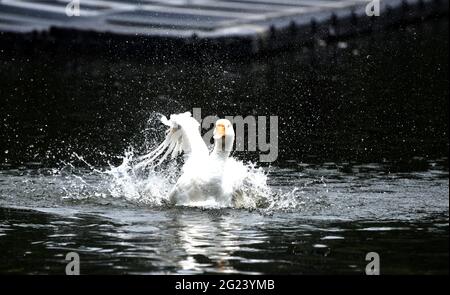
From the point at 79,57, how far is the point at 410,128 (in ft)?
89.5

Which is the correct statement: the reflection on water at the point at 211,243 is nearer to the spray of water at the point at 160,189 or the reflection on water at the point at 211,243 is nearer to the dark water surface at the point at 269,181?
the dark water surface at the point at 269,181

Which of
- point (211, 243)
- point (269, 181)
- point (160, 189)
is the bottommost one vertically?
point (211, 243)

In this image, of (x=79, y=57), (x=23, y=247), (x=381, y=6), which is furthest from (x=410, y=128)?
(x=381, y=6)

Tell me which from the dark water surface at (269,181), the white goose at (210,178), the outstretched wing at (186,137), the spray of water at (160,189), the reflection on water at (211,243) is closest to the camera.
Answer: the reflection on water at (211,243)

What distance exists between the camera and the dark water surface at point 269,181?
11156mm

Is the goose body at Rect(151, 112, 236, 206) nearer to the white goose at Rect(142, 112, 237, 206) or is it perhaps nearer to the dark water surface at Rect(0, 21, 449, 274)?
the white goose at Rect(142, 112, 237, 206)

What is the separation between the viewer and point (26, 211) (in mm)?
13609

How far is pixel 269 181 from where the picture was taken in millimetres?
16203

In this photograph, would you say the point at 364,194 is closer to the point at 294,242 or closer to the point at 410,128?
the point at 294,242

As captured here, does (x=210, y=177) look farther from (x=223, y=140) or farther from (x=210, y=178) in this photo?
(x=223, y=140)

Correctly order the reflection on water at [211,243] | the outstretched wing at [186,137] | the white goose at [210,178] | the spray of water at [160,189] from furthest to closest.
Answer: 1. the outstretched wing at [186,137]
2. the spray of water at [160,189]
3. the white goose at [210,178]
4. the reflection on water at [211,243]

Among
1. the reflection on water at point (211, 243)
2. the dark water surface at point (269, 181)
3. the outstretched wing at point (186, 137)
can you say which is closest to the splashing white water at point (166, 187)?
the dark water surface at point (269, 181)

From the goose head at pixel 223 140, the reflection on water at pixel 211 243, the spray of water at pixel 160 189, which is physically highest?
the goose head at pixel 223 140

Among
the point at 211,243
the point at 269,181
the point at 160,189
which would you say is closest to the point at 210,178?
the point at 160,189
